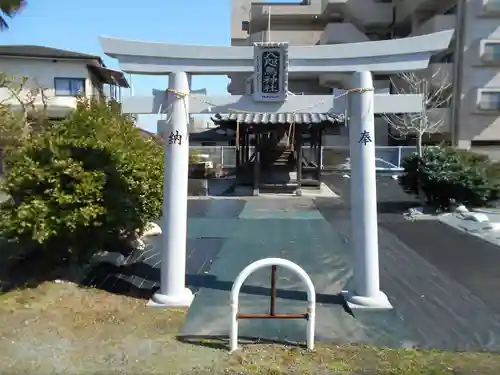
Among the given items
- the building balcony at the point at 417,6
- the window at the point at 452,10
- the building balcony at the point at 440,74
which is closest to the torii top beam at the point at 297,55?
the building balcony at the point at 440,74

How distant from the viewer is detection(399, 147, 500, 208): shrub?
37.3 feet

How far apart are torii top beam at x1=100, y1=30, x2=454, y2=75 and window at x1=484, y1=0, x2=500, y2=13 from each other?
21606mm

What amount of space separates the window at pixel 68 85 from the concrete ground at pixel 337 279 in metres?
16.8

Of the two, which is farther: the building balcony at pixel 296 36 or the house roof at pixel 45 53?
the building balcony at pixel 296 36

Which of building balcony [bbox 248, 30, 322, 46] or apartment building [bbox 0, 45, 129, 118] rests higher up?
building balcony [bbox 248, 30, 322, 46]

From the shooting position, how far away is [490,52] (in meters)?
23.5

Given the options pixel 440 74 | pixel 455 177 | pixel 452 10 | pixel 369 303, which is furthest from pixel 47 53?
pixel 369 303

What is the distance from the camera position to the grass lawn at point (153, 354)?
148 inches

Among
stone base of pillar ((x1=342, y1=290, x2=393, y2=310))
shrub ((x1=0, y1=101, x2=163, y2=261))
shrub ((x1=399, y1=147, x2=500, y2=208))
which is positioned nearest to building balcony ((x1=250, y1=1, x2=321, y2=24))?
shrub ((x1=399, y1=147, x2=500, y2=208))

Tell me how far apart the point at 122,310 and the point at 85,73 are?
2229cm

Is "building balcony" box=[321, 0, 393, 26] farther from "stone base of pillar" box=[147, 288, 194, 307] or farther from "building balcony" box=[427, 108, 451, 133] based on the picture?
"stone base of pillar" box=[147, 288, 194, 307]

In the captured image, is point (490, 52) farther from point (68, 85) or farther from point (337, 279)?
point (337, 279)

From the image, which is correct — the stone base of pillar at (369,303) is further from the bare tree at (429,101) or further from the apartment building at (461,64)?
the bare tree at (429,101)

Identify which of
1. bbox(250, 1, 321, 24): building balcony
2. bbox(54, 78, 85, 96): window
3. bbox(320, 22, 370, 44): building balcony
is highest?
bbox(250, 1, 321, 24): building balcony
